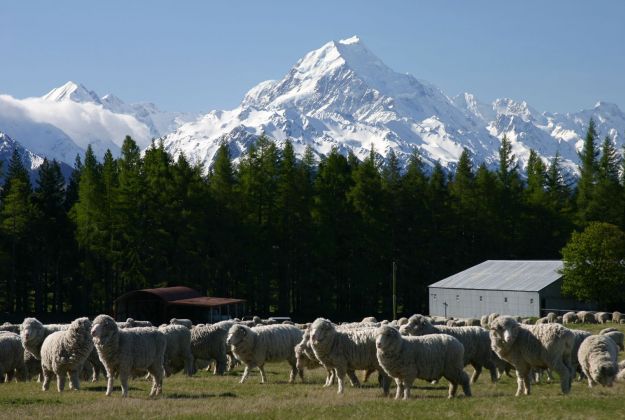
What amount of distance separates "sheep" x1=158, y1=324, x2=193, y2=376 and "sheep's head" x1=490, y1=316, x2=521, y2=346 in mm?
10036

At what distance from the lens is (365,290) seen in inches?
3105

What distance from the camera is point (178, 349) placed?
27.2m

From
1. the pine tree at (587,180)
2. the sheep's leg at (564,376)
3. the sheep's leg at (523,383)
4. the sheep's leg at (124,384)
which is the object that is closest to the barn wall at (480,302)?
the pine tree at (587,180)

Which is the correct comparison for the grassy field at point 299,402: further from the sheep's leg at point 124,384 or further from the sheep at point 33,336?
the sheep at point 33,336

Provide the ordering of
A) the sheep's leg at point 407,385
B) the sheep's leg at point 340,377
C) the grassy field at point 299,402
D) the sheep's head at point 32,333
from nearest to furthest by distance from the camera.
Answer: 1. the grassy field at point 299,402
2. the sheep's leg at point 407,385
3. the sheep's leg at point 340,377
4. the sheep's head at point 32,333

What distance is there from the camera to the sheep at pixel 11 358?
25.9m

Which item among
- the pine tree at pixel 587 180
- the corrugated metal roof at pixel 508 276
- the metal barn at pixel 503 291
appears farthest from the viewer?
the pine tree at pixel 587 180

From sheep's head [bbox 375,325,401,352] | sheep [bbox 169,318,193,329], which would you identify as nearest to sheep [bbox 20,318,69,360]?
sheep [bbox 169,318,193,329]

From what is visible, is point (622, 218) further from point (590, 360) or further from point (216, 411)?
point (216, 411)

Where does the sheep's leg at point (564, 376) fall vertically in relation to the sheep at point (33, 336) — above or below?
below

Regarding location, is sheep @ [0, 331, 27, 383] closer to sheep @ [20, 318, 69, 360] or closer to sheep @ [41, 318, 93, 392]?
sheep @ [20, 318, 69, 360]

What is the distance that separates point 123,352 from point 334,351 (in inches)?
207

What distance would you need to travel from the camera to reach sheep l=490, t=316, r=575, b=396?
69.8ft

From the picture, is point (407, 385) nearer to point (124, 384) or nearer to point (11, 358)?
point (124, 384)
